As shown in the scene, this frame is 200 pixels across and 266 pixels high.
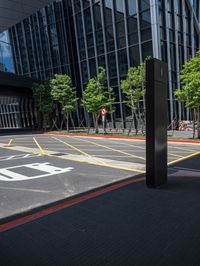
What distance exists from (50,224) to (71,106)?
26293mm

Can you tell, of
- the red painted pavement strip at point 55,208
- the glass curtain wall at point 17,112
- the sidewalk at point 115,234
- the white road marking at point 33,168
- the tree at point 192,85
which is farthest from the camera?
the glass curtain wall at point 17,112

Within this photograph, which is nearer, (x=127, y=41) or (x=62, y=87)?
(x=127, y=41)

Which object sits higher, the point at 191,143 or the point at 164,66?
the point at 164,66

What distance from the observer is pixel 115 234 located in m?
4.08

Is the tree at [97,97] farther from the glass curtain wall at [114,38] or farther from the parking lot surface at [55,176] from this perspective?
the parking lot surface at [55,176]

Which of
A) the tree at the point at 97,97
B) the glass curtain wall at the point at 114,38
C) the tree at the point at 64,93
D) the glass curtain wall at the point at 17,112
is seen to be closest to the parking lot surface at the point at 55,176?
the tree at the point at 97,97

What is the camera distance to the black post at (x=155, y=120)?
6.23 meters

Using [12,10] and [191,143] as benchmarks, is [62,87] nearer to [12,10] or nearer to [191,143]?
[12,10]

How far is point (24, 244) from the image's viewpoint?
3.89 metres

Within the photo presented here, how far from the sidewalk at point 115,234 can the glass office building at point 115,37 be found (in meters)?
23.2

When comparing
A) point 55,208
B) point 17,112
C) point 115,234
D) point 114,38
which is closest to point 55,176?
point 55,208

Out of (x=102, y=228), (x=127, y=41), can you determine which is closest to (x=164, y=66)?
(x=102, y=228)

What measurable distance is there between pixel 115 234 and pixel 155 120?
323 cm

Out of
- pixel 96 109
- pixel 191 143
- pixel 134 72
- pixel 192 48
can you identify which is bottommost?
pixel 191 143
